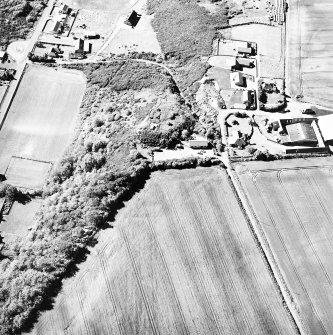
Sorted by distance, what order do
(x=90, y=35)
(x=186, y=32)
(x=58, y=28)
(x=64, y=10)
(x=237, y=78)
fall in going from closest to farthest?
(x=237, y=78) < (x=90, y=35) < (x=186, y=32) < (x=58, y=28) < (x=64, y=10)

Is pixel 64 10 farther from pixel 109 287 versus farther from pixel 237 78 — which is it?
pixel 109 287

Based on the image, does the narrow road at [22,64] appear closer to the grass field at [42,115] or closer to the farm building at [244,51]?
the grass field at [42,115]

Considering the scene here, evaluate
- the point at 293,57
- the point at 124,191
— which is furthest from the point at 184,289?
the point at 293,57

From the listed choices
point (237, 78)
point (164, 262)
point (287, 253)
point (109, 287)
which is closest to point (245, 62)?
point (237, 78)

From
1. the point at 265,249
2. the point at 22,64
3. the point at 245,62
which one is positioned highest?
the point at 22,64

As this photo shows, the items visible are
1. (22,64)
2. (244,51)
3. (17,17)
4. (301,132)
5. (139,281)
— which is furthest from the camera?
(17,17)

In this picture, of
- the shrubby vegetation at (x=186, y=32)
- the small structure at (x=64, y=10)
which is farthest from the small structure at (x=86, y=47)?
the shrubby vegetation at (x=186, y=32)

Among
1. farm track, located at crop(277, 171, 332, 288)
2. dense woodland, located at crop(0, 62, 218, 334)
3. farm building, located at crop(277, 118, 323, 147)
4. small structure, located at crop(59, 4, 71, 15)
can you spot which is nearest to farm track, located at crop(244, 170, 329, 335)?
farm track, located at crop(277, 171, 332, 288)
